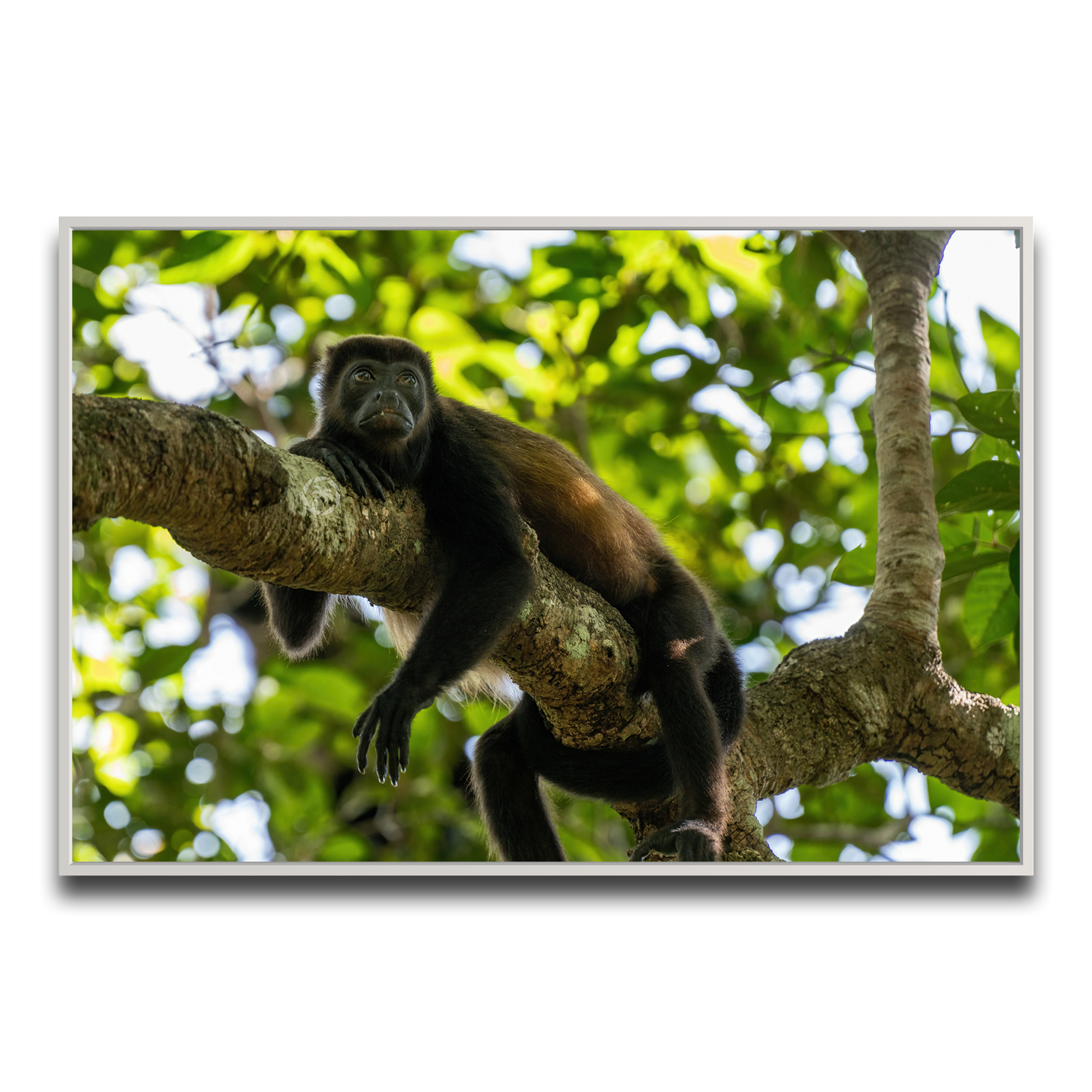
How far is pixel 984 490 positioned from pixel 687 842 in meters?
1.47

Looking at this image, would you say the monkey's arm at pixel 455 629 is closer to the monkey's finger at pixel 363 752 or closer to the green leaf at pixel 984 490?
the monkey's finger at pixel 363 752

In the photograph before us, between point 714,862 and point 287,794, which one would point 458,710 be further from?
point 714,862

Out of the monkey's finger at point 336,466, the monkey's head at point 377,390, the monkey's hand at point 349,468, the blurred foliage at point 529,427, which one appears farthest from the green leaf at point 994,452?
the monkey's finger at point 336,466

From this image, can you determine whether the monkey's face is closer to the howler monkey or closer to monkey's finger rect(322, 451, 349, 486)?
the howler monkey

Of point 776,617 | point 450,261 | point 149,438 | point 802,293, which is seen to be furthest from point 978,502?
point 450,261

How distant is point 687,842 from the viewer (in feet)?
9.50

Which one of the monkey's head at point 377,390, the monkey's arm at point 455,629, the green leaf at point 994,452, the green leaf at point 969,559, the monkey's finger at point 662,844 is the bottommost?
the monkey's finger at point 662,844

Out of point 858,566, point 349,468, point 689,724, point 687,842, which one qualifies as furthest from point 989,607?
point 349,468

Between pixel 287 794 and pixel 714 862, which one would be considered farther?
pixel 287 794

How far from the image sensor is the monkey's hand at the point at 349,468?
8.50 feet

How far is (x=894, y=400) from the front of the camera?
362 centimetres

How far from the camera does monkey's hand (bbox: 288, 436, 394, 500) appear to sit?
259 cm

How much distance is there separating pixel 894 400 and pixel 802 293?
2.33 feet

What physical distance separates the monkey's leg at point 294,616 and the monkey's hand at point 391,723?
0.53 meters
